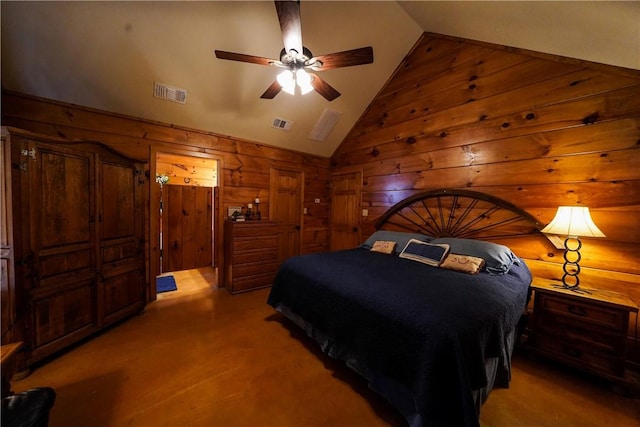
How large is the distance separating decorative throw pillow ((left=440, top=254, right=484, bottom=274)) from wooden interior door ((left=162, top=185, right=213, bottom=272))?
173 inches

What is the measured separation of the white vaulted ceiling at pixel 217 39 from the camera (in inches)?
73.4

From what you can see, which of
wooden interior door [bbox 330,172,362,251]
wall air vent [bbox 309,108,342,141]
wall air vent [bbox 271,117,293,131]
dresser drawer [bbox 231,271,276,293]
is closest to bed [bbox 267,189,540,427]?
dresser drawer [bbox 231,271,276,293]

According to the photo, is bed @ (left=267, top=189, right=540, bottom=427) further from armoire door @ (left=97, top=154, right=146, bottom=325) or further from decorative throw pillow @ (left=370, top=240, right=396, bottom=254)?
armoire door @ (left=97, top=154, right=146, bottom=325)

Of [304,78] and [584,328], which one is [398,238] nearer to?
[584,328]

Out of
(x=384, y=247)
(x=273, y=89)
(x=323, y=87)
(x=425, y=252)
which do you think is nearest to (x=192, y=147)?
(x=273, y=89)

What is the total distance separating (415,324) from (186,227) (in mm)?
4622

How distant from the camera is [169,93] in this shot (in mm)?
2783

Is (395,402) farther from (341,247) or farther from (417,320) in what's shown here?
(341,247)

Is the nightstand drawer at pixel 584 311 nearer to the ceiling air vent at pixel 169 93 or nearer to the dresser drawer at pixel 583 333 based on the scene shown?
the dresser drawer at pixel 583 333

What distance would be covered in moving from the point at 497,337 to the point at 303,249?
11.2 ft

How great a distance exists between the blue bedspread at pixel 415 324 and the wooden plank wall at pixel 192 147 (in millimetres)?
2172

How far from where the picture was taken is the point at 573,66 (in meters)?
2.16

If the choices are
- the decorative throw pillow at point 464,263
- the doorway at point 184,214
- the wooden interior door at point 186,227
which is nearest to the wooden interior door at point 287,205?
the doorway at point 184,214

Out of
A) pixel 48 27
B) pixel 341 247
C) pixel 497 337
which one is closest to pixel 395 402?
pixel 497 337
